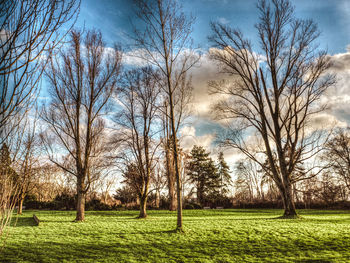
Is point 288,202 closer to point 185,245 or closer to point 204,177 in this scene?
point 185,245

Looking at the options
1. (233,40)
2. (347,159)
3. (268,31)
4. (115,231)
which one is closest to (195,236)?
(115,231)

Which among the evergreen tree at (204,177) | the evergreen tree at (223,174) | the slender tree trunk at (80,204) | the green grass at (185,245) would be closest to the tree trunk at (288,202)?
the green grass at (185,245)

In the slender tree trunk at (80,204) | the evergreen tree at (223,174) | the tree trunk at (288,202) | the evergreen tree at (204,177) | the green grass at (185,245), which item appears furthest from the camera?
the evergreen tree at (223,174)

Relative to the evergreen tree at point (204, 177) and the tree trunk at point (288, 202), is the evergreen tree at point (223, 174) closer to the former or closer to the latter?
the evergreen tree at point (204, 177)

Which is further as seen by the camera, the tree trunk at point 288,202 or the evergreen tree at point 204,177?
the evergreen tree at point 204,177

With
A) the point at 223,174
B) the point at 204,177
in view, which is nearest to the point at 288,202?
the point at 204,177

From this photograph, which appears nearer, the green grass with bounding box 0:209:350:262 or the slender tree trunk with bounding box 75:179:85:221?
the green grass with bounding box 0:209:350:262

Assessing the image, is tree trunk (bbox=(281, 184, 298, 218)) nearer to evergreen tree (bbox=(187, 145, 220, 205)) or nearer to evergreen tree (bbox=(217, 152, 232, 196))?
evergreen tree (bbox=(187, 145, 220, 205))

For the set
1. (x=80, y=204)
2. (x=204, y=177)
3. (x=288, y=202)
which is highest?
(x=204, y=177)

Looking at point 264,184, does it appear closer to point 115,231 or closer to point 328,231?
point 328,231

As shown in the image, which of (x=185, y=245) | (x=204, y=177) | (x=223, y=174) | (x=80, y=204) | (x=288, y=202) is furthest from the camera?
(x=223, y=174)

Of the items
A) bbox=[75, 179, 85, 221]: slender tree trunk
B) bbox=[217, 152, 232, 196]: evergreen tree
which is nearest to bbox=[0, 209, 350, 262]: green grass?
bbox=[75, 179, 85, 221]: slender tree trunk

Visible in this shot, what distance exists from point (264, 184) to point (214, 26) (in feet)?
115

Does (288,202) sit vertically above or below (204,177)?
below
